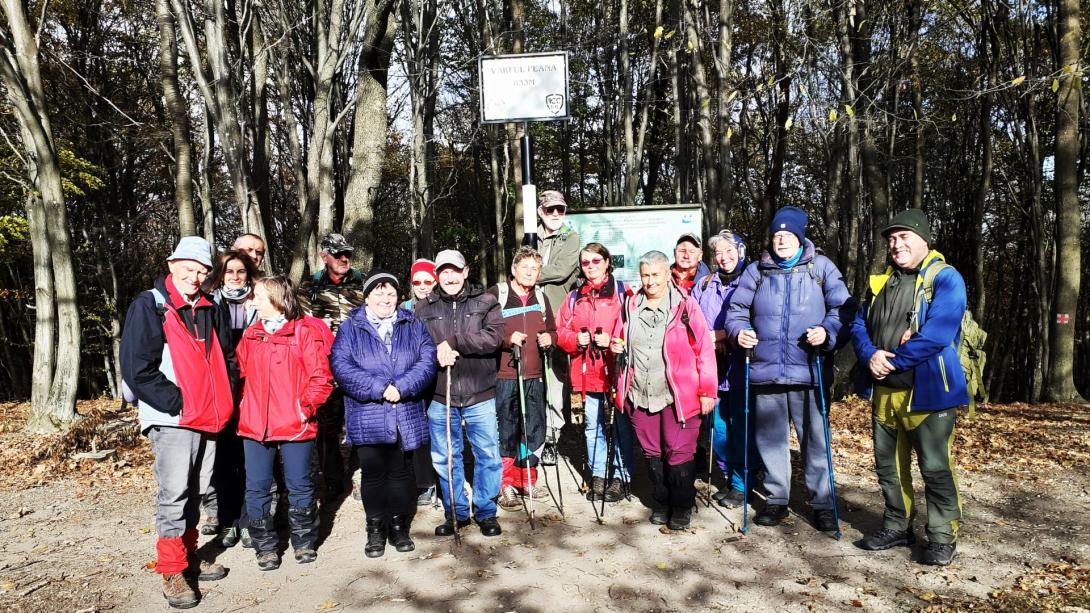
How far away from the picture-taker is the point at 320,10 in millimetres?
11406

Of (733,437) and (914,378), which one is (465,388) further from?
(914,378)

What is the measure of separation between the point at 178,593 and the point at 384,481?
1.32 metres

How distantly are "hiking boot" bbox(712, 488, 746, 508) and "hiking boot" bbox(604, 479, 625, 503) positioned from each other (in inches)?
29.9

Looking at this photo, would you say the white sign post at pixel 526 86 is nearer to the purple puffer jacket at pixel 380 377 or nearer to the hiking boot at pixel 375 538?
the purple puffer jacket at pixel 380 377

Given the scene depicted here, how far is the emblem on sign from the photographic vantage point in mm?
5965

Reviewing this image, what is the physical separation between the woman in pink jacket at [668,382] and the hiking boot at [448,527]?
141cm

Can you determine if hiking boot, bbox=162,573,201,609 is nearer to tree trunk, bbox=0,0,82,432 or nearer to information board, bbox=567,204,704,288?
information board, bbox=567,204,704,288

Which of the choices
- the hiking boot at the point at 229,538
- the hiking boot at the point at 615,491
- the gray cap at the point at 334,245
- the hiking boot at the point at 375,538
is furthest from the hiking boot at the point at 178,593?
the hiking boot at the point at 615,491

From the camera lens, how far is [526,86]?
5973mm

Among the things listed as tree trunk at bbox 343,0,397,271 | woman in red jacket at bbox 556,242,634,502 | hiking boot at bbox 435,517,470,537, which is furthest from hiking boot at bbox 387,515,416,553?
tree trunk at bbox 343,0,397,271

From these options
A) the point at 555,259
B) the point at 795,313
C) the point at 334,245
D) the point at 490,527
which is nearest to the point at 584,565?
the point at 490,527

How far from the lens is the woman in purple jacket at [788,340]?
4.65 m

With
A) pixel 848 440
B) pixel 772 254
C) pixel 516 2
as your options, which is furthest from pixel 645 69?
pixel 772 254

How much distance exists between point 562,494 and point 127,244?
60.3 feet
